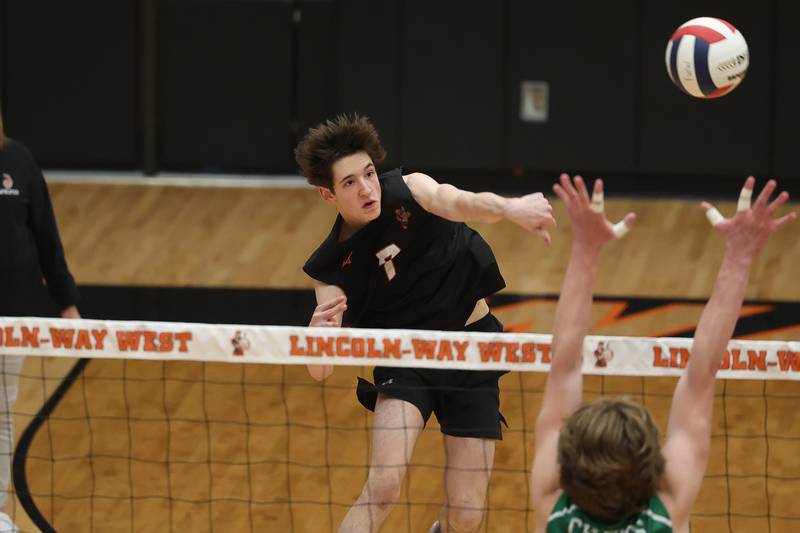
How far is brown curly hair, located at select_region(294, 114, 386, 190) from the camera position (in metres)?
5.83

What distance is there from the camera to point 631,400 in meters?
3.38

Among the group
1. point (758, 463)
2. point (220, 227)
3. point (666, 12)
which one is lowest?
point (758, 463)

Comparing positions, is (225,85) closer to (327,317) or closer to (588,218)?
(327,317)

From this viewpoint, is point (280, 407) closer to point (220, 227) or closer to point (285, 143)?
point (220, 227)

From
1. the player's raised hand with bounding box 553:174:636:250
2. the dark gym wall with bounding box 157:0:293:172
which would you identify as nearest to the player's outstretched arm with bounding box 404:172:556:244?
the player's raised hand with bounding box 553:174:636:250

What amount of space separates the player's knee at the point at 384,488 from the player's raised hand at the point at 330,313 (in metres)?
0.68

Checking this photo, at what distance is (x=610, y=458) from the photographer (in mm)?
3250

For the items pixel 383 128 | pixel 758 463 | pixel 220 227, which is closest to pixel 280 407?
Result: pixel 758 463

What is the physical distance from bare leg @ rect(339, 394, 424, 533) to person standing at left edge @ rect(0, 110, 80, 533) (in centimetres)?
185

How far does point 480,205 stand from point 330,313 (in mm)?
808

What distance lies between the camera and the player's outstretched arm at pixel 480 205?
4793 mm

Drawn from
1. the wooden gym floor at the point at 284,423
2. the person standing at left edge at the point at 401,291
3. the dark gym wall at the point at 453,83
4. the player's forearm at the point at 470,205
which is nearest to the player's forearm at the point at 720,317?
the player's forearm at the point at 470,205

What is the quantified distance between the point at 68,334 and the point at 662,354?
2434mm

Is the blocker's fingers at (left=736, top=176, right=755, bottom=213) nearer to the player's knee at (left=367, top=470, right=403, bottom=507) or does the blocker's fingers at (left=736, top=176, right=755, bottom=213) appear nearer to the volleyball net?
the volleyball net
